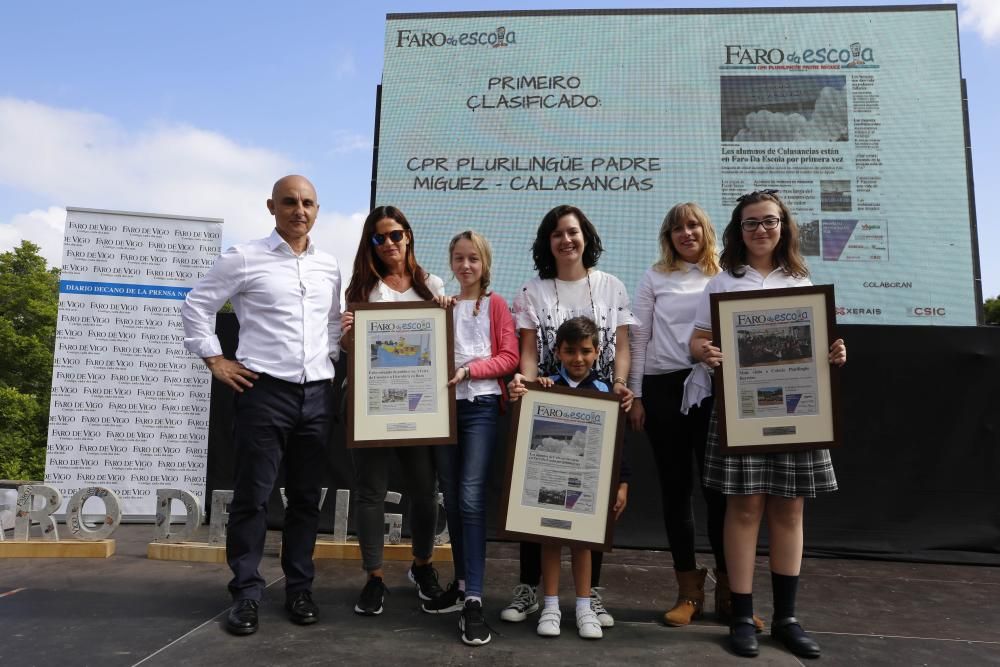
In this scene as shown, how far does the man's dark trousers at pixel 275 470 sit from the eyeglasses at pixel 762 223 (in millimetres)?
1567

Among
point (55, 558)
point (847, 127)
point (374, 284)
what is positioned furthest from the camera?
point (847, 127)

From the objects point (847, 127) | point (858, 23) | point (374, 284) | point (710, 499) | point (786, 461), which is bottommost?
point (710, 499)

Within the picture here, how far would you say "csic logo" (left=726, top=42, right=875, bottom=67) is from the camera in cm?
494

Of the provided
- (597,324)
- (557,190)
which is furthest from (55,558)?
(557,190)

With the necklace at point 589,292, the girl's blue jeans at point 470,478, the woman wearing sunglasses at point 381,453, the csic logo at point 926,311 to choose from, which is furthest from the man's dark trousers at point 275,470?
the csic logo at point 926,311

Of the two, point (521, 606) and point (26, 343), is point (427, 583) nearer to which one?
point (521, 606)

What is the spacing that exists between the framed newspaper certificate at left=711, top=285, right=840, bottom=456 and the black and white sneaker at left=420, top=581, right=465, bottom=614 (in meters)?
1.10

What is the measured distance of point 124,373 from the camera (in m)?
4.14

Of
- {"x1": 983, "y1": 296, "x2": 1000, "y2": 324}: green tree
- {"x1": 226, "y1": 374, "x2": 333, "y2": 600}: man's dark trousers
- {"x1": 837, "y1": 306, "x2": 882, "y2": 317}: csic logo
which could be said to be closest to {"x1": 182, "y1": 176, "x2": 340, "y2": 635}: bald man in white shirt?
{"x1": 226, "y1": 374, "x2": 333, "y2": 600}: man's dark trousers

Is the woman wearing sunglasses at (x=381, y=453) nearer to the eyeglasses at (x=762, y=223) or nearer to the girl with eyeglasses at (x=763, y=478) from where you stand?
A: the girl with eyeglasses at (x=763, y=478)

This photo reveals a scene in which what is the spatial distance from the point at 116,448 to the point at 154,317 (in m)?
0.83

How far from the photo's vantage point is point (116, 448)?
4105 millimetres

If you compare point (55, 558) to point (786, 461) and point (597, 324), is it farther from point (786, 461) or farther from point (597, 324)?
point (786, 461)

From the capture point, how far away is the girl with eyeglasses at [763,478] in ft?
6.83
